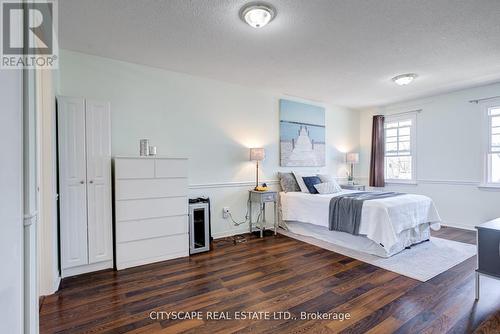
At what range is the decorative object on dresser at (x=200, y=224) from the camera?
333 centimetres

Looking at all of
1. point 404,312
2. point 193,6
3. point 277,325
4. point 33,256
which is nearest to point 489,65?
point 404,312

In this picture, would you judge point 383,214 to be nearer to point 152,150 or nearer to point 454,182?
point 454,182

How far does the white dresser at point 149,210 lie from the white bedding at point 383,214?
1903 millimetres

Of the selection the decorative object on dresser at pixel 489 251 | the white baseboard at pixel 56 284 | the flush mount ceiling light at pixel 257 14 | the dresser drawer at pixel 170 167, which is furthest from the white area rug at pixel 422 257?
the white baseboard at pixel 56 284

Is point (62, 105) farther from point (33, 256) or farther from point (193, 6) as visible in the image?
point (33, 256)

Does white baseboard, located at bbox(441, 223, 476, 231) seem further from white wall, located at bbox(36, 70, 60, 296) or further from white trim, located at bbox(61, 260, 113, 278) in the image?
white wall, located at bbox(36, 70, 60, 296)

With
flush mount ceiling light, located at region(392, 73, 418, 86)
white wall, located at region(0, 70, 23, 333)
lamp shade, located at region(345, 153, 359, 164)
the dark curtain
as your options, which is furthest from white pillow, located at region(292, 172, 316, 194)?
white wall, located at region(0, 70, 23, 333)

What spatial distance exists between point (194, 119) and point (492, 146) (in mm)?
4889

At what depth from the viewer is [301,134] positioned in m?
5.00

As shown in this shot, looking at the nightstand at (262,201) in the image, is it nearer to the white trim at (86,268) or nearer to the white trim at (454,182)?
the white trim at (86,268)

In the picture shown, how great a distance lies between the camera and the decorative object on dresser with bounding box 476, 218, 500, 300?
6.76 ft

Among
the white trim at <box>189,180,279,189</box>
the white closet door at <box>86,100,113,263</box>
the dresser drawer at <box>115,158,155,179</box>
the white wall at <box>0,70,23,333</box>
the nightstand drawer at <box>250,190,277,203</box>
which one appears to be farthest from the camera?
the nightstand drawer at <box>250,190,277,203</box>

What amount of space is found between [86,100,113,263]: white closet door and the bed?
274cm

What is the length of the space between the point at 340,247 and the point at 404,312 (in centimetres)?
154
